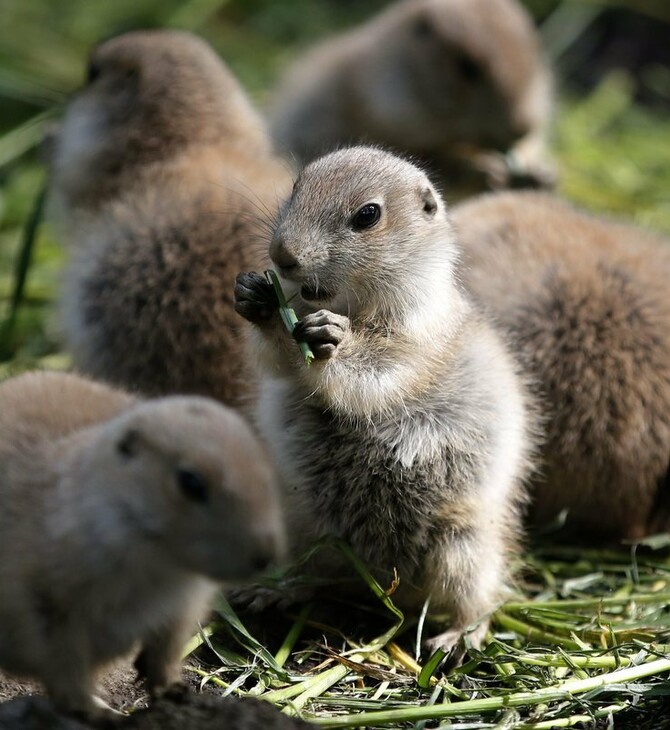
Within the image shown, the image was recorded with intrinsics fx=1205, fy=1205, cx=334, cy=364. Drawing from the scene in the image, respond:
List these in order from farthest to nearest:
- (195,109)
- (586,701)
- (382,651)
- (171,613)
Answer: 1. (195,109)
2. (382,651)
3. (586,701)
4. (171,613)

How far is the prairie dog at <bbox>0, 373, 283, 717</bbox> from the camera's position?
361cm

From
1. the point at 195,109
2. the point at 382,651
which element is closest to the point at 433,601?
the point at 382,651

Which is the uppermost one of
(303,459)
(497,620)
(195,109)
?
(195,109)

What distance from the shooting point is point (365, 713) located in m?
4.57

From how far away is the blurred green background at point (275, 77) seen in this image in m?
8.39

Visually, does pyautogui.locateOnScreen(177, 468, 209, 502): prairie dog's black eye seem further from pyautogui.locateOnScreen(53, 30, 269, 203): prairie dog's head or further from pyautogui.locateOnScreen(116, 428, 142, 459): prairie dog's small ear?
pyautogui.locateOnScreen(53, 30, 269, 203): prairie dog's head

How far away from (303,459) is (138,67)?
3.14 metres

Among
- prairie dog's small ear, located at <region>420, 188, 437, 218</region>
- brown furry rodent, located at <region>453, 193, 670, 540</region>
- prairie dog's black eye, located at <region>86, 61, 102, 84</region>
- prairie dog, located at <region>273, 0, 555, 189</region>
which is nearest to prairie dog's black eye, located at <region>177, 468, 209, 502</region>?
prairie dog's small ear, located at <region>420, 188, 437, 218</region>

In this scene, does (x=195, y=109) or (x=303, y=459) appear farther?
(x=195, y=109)

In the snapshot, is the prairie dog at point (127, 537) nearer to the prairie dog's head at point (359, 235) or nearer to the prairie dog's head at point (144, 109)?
the prairie dog's head at point (359, 235)

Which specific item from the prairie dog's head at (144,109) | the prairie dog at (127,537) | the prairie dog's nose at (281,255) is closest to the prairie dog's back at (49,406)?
the prairie dog at (127,537)

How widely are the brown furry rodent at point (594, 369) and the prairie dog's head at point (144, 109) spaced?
6.25 feet

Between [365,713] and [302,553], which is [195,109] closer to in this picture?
[302,553]

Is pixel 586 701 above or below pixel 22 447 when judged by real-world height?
below
